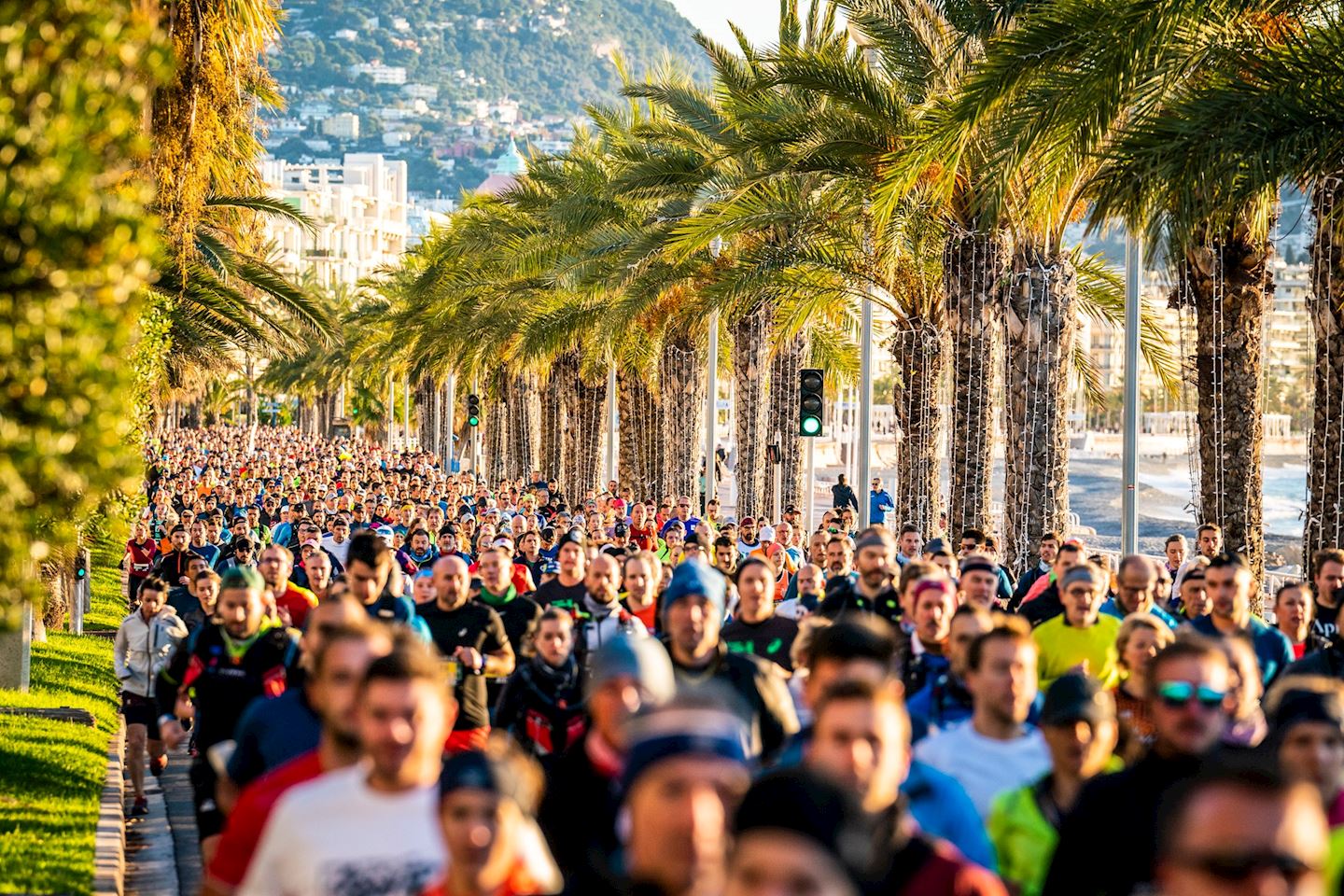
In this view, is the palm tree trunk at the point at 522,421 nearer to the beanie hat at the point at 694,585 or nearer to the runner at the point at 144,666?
the runner at the point at 144,666

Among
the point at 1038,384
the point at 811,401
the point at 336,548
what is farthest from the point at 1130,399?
the point at 336,548

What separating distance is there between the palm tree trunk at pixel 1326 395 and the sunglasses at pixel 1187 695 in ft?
33.0

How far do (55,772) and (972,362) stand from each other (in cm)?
1180

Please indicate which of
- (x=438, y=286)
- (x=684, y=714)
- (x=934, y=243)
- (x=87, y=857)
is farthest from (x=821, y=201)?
(x=684, y=714)

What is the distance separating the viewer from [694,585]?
25.5ft

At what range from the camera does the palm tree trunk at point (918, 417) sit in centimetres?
2495

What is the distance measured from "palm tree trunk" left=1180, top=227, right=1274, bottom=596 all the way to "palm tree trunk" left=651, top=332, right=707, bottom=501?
18.4 m

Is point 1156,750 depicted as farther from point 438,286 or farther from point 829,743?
point 438,286

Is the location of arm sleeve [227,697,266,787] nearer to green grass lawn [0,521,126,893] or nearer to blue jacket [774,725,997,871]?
blue jacket [774,725,997,871]

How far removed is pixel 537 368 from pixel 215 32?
29841mm

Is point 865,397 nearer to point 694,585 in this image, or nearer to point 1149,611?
point 1149,611

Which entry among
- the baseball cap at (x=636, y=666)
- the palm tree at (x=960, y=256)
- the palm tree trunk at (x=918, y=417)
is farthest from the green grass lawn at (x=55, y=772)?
the palm tree trunk at (x=918, y=417)

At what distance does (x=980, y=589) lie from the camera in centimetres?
1046

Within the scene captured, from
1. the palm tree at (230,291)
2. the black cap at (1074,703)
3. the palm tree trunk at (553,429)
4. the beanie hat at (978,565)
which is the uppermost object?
the palm tree at (230,291)
